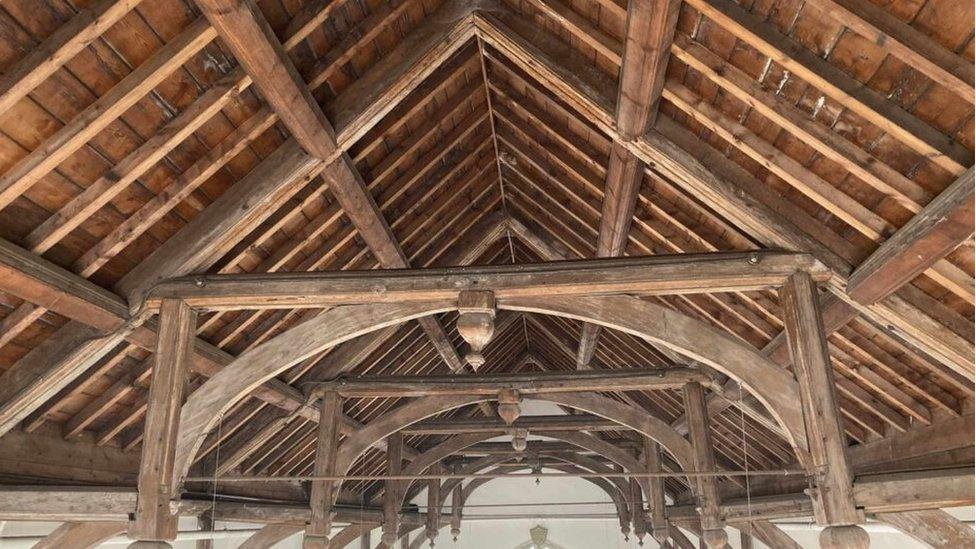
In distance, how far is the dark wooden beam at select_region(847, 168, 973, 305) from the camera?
307 cm

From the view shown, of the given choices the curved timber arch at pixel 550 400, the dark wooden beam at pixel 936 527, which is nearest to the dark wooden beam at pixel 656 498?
the curved timber arch at pixel 550 400

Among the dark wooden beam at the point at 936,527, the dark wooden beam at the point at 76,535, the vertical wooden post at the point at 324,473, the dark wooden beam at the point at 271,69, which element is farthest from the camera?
the vertical wooden post at the point at 324,473

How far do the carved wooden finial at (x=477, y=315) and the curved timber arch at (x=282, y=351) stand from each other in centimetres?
21

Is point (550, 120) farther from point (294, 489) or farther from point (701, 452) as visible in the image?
point (294, 489)

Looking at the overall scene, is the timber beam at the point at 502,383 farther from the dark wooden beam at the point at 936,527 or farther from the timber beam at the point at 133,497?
the timber beam at the point at 133,497

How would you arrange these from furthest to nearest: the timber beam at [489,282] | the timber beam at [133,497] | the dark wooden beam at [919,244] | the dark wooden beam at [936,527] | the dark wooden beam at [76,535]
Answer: the dark wooden beam at [76,535] < the dark wooden beam at [936,527] < the timber beam at [489,282] < the timber beam at [133,497] < the dark wooden beam at [919,244]

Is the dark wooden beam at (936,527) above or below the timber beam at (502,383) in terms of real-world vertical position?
below

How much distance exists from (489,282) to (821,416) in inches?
80.8

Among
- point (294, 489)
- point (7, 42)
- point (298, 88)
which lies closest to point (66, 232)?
point (7, 42)

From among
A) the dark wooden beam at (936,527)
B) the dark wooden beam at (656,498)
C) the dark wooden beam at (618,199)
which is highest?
the dark wooden beam at (618,199)

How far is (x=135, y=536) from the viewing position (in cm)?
407

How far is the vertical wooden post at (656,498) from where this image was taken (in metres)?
10.1

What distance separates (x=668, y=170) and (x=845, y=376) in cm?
265

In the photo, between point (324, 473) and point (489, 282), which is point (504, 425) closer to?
point (324, 473)
